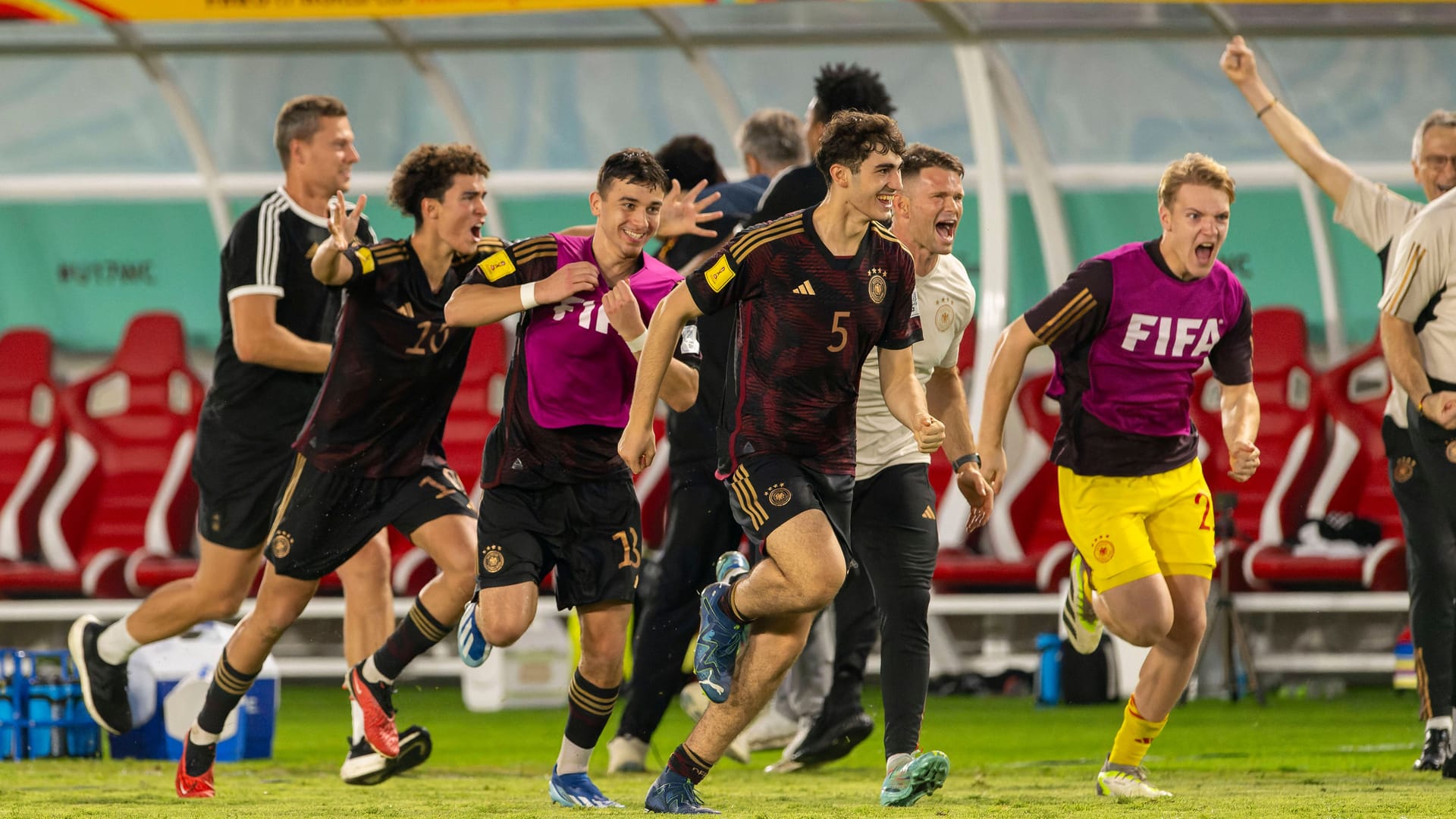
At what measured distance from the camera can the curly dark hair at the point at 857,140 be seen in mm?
5355

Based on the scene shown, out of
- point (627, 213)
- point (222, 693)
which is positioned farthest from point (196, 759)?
point (627, 213)

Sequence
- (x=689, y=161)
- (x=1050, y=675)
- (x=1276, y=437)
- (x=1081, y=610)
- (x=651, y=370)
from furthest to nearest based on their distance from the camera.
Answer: (x=1276, y=437) < (x=1050, y=675) < (x=689, y=161) < (x=1081, y=610) < (x=651, y=370)

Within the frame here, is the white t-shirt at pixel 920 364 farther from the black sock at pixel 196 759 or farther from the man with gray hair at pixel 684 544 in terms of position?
the black sock at pixel 196 759

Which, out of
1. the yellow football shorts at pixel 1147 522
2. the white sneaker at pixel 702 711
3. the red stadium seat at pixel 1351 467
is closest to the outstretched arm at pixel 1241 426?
the yellow football shorts at pixel 1147 522

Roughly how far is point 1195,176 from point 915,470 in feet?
4.18

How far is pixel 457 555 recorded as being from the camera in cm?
630

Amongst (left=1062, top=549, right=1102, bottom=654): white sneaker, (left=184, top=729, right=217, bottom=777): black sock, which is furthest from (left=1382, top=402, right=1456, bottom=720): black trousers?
(left=184, top=729, right=217, bottom=777): black sock

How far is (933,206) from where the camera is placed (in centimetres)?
607

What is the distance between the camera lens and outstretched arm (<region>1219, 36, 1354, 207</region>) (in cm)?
680

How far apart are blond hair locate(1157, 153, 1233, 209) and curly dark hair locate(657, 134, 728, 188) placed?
1.91 m

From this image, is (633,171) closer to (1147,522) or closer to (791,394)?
(791,394)

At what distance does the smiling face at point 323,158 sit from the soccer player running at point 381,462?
534 millimetres

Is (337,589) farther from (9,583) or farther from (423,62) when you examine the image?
(423,62)

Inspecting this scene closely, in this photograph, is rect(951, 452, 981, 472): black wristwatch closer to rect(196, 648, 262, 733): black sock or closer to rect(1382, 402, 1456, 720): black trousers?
rect(1382, 402, 1456, 720): black trousers
